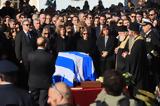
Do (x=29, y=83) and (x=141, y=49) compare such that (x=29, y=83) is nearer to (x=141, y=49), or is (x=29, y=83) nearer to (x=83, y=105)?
(x=83, y=105)

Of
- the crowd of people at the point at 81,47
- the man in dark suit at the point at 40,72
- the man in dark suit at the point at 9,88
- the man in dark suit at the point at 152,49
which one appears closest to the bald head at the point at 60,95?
the man in dark suit at the point at 9,88

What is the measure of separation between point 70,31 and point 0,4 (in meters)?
20.1

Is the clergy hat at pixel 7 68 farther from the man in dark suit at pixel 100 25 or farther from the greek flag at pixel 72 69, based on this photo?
the man in dark suit at pixel 100 25

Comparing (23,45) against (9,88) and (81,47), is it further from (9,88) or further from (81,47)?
(9,88)

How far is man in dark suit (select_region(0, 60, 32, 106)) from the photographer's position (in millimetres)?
5973

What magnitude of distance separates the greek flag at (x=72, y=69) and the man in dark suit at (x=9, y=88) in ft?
21.2

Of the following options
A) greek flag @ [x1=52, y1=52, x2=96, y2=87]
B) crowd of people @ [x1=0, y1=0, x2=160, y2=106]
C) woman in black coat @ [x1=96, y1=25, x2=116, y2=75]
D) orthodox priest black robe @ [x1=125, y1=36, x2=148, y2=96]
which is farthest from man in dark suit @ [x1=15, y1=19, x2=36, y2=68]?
woman in black coat @ [x1=96, y1=25, x2=116, y2=75]

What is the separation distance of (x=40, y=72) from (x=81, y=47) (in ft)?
11.8

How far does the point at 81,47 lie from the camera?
50.0 ft

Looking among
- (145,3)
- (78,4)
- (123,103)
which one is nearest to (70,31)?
(123,103)

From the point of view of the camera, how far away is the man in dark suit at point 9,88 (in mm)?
5973

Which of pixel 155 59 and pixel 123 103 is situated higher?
pixel 123 103

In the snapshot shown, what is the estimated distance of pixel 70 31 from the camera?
50.1 feet

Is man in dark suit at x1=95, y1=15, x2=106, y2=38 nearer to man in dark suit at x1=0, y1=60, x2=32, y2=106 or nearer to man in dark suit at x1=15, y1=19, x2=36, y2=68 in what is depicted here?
man in dark suit at x1=15, y1=19, x2=36, y2=68
